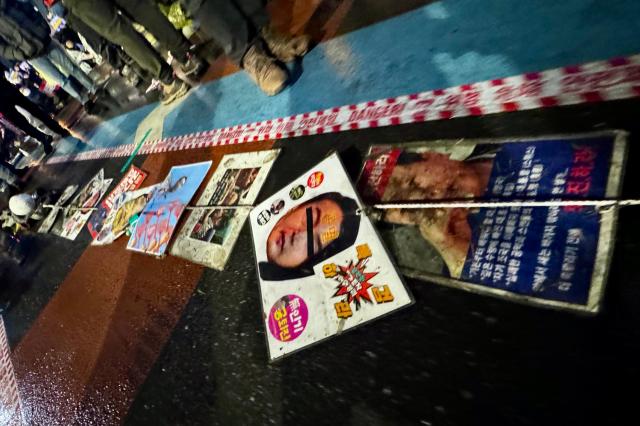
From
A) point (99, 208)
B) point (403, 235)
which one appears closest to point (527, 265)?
point (403, 235)

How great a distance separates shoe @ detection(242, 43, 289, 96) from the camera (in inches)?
93.4

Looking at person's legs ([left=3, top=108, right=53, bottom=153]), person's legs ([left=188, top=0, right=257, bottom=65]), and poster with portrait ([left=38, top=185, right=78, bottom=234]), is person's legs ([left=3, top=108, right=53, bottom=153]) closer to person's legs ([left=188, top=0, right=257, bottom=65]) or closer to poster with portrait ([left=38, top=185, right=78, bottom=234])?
poster with portrait ([left=38, top=185, right=78, bottom=234])

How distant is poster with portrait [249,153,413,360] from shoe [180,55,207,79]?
2.45 metres

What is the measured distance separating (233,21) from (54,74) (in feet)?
13.7

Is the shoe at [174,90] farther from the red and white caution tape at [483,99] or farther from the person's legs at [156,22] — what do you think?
the red and white caution tape at [483,99]

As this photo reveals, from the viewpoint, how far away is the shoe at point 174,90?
11.5 ft

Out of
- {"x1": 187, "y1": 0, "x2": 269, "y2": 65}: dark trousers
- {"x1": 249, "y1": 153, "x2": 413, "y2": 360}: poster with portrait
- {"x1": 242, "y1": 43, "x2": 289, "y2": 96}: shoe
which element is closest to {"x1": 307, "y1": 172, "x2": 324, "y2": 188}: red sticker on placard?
{"x1": 249, "y1": 153, "x2": 413, "y2": 360}: poster with portrait

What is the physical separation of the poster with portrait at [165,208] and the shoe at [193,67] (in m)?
1.31

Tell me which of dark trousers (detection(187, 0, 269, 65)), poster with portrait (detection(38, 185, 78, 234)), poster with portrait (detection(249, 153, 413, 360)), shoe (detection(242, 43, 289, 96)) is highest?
dark trousers (detection(187, 0, 269, 65))

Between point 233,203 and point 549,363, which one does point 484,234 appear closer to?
point 549,363

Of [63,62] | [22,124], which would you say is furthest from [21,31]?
[22,124]

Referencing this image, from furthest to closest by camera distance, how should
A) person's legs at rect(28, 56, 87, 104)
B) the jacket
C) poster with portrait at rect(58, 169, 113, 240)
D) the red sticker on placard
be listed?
person's legs at rect(28, 56, 87, 104) < the jacket < poster with portrait at rect(58, 169, 113, 240) < the red sticker on placard

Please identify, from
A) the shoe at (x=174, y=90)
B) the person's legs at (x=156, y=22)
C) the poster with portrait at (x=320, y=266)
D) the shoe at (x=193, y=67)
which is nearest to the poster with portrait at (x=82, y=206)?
the shoe at (x=174, y=90)

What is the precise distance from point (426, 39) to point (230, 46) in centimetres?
145
